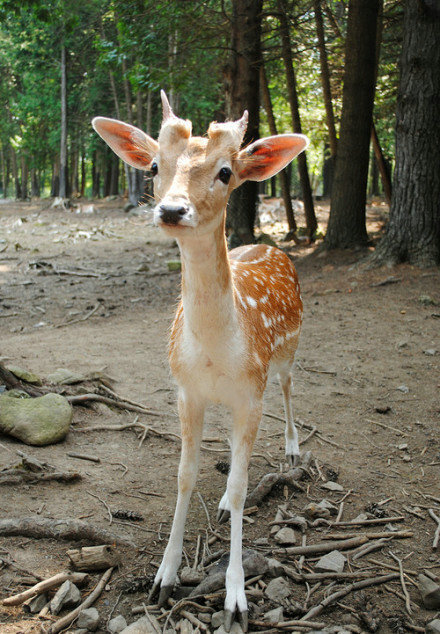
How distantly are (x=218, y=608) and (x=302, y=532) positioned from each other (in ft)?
2.67

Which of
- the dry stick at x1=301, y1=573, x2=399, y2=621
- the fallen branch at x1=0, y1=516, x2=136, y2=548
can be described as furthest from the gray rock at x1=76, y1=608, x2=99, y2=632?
the dry stick at x1=301, y1=573, x2=399, y2=621

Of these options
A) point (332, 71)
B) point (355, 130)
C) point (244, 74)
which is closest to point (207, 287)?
point (355, 130)

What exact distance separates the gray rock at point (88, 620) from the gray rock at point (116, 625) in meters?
0.06

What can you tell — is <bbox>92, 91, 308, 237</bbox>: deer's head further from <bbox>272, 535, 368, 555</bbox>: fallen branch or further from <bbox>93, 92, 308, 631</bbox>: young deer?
<bbox>272, 535, 368, 555</bbox>: fallen branch

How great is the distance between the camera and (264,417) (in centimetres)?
517

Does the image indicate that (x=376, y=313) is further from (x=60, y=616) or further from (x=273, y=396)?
(x=60, y=616)

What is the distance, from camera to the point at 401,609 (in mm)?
2783

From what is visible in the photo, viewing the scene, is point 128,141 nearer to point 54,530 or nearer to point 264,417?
point 54,530

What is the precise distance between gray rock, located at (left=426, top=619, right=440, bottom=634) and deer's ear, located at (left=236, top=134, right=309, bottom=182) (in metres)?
2.27

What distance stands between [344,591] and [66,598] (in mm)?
1381

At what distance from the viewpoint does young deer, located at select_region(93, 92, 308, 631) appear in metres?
2.56

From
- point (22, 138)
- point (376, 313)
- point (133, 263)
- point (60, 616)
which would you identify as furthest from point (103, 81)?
point (60, 616)

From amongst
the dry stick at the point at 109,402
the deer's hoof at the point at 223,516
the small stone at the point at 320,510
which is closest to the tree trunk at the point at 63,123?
the dry stick at the point at 109,402

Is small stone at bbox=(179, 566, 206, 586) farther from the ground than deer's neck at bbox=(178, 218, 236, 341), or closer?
closer
